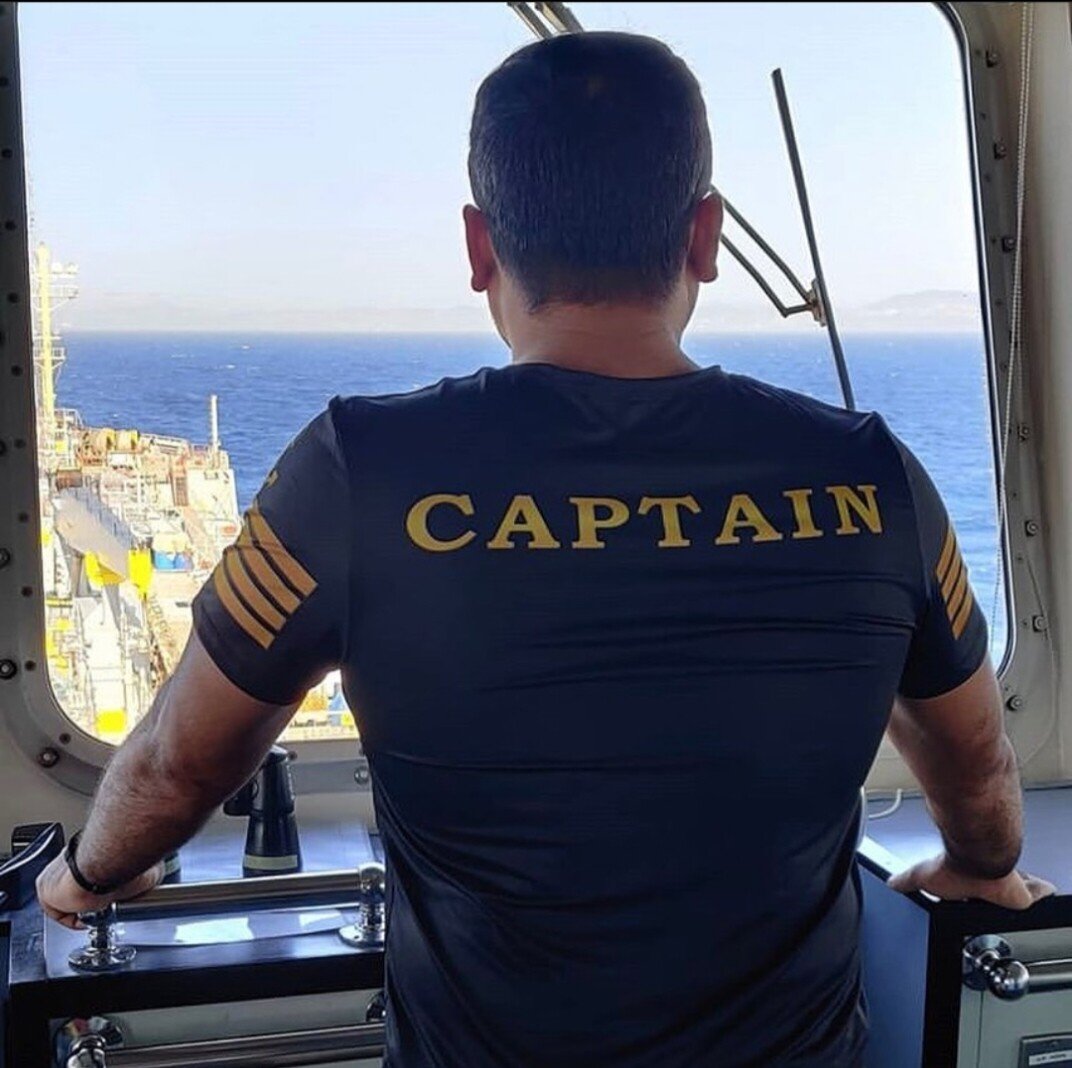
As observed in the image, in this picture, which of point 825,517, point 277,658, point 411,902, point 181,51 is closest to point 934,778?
point 825,517

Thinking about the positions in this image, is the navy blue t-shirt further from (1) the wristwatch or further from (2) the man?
(1) the wristwatch

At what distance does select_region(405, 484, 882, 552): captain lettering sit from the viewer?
92 cm

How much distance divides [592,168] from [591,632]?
349 millimetres

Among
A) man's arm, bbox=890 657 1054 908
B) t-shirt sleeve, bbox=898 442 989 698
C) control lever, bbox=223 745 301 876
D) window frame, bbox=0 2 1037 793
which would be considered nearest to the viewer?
t-shirt sleeve, bbox=898 442 989 698

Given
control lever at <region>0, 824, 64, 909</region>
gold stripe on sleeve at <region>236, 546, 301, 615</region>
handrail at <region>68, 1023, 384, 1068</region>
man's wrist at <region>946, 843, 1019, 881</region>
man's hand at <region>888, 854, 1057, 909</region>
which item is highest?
gold stripe on sleeve at <region>236, 546, 301, 615</region>

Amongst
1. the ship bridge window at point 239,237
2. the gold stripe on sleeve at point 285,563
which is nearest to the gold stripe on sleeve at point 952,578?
the gold stripe on sleeve at point 285,563

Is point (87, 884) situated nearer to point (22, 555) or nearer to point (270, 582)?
point (270, 582)

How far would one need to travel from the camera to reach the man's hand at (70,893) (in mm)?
1153

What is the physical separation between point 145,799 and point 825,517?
1.89 feet

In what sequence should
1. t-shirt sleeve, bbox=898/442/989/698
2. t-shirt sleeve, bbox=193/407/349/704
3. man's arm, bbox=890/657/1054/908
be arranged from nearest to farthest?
t-shirt sleeve, bbox=193/407/349/704, t-shirt sleeve, bbox=898/442/989/698, man's arm, bbox=890/657/1054/908

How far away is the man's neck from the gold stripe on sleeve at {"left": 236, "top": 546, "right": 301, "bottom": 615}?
25 cm

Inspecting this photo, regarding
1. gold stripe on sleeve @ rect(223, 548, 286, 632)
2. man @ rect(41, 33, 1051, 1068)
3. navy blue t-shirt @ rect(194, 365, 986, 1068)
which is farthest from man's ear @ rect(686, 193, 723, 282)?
gold stripe on sleeve @ rect(223, 548, 286, 632)

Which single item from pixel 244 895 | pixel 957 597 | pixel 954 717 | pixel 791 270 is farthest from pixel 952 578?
pixel 791 270

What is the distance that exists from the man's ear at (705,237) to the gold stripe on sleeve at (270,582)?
1.34 feet
